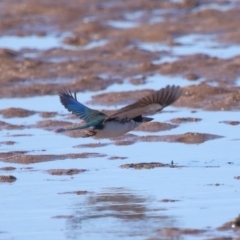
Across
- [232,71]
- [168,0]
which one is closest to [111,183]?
[232,71]

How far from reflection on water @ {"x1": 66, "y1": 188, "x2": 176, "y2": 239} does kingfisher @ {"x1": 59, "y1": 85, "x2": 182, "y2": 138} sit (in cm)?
84

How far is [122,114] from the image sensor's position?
29.5 ft

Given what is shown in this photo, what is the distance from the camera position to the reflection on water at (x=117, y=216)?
270 inches

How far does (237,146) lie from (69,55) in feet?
24.9

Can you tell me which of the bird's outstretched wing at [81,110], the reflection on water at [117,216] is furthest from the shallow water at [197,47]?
the reflection on water at [117,216]

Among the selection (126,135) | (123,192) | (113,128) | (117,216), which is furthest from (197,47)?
(117,216)

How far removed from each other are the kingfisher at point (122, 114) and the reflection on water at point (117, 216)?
33.1 inches

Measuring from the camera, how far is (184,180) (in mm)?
8516

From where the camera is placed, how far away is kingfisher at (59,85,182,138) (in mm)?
8562

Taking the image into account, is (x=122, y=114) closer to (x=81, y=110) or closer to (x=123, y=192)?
(x=81, y=110)

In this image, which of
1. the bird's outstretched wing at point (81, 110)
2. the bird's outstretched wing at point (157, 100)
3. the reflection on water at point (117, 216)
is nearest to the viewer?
the reflection on water at point (117, 216)

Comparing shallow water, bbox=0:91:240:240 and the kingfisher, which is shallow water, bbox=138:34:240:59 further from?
the kingfisher

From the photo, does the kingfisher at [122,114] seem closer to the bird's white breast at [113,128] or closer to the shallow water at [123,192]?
the bird's white breast at [113,128]

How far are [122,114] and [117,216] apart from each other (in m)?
1.80
